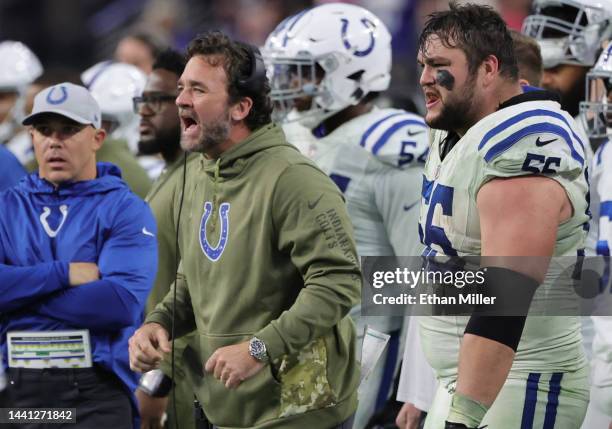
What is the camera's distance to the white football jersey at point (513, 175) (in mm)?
3113

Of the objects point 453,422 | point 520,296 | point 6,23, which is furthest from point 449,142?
point 6,23

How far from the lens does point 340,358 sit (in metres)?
3.83

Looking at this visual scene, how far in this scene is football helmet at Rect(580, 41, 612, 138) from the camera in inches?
174

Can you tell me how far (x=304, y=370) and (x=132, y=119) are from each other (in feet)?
12.6

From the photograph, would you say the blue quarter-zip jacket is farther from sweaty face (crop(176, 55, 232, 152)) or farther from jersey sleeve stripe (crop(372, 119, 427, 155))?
jersey sleeve stripe (crop(372, 119, 427, 155))

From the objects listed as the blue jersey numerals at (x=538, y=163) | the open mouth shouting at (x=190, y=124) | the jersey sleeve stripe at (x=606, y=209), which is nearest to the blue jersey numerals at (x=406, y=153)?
the jersey sleeve stripe at (x=606, y=209)

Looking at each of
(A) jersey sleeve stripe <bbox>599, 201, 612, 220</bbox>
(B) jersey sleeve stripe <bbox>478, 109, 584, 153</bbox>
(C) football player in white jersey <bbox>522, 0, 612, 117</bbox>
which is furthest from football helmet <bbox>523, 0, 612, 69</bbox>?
(B) jersey sleeve stripe <bbox>478, 109, 584, 153</bbox>

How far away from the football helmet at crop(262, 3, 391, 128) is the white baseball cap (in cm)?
106

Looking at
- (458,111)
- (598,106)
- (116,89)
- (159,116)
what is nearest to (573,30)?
(598,106)

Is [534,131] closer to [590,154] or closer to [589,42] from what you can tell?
[590,154]

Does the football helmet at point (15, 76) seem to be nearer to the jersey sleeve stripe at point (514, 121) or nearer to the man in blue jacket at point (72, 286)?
the man in blue jacket at point (72, 286)

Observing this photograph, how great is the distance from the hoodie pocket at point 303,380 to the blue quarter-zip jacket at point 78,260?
0.63 metres

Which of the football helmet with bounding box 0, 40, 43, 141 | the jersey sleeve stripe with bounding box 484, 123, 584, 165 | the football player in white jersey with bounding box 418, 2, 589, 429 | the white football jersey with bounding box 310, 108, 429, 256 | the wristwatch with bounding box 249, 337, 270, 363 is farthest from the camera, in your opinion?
the football helmet with bounding box 0, 40, 43, 141

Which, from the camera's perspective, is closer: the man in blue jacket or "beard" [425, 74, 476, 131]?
"beard" [425, 74, 476, 131]
